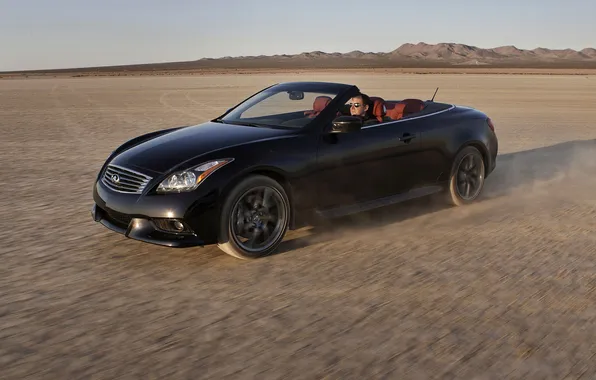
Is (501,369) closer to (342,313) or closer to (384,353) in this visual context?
(384,353)

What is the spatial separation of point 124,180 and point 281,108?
2226 mm

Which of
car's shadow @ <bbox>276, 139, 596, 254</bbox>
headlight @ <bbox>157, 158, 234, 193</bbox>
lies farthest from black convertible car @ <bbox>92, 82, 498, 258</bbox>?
car's shadow @ <bbox>276, 139, 596, 254</bbox>

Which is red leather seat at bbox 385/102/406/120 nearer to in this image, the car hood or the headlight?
the car hood

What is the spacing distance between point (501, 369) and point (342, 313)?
1.11m

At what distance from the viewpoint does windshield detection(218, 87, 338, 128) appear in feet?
19.8

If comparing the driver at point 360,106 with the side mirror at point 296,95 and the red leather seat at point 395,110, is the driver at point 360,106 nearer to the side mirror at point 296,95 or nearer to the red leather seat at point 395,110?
the red leather seat at point 395,110

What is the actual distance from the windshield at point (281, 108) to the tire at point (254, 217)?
898 mm

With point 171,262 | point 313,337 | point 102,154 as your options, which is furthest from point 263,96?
point 102,154

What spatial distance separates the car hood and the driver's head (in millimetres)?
1050

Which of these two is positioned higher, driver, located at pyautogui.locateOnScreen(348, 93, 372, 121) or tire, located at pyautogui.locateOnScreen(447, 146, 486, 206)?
driver, located at pyautogui.locateOnScreen(348, 93, 372, 121)

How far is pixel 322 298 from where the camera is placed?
429cm

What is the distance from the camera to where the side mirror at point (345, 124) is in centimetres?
560

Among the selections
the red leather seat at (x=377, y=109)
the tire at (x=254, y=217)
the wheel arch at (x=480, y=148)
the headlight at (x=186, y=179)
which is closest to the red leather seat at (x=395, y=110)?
the red leather seat at (x=377, y=109)

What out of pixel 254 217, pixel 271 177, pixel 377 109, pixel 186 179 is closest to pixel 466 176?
pixel 377 109
